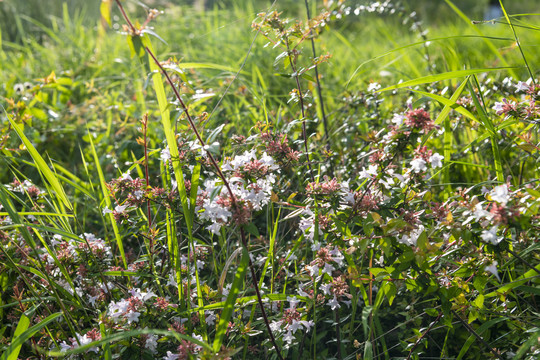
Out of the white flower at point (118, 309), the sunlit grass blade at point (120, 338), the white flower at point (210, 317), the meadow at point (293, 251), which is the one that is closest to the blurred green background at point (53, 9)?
the meadow at point (293, 251)

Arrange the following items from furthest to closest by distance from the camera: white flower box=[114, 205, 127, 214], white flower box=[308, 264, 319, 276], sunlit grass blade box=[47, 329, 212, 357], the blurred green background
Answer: the blurred green background, white flower box=[114, 205, 127, 214], white flower box=[308, 264, 319, 276], sunlit grass blade box=[47, 329, 212, 357]

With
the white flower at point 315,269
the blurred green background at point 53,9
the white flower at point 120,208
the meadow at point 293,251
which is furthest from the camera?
the blurred green background at point 53,9

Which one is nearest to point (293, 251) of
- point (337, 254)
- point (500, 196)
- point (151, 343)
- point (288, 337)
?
point (337, 254)

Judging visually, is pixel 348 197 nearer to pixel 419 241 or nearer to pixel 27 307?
pixel 419 241

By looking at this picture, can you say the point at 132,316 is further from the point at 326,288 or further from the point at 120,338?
the point at 326,288

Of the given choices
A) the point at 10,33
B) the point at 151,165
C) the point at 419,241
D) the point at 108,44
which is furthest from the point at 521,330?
the point at 10,33

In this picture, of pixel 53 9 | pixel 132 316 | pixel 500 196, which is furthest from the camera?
pixel 53 9

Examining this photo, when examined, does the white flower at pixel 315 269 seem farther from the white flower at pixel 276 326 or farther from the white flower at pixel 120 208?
the white flower at pixel 120 208

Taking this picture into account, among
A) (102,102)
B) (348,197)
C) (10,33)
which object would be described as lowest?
(348,197)

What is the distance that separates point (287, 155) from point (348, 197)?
0.70 feet

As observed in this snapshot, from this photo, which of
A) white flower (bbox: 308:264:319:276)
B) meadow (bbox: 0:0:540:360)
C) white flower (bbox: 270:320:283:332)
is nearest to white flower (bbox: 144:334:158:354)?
meadow (bbox: 0:0:540:360)

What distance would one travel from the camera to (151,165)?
7.23 ft

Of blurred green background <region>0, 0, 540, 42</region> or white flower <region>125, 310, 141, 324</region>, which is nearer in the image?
white flower <region>125, 310, 141, 324</region>

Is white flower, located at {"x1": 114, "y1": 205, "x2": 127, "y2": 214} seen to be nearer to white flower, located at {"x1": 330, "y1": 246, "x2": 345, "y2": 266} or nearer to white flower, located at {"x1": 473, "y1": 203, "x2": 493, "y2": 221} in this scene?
white flower, located at {"x1": 330, "y1": 246, "x2": 345, "y2": 266}
